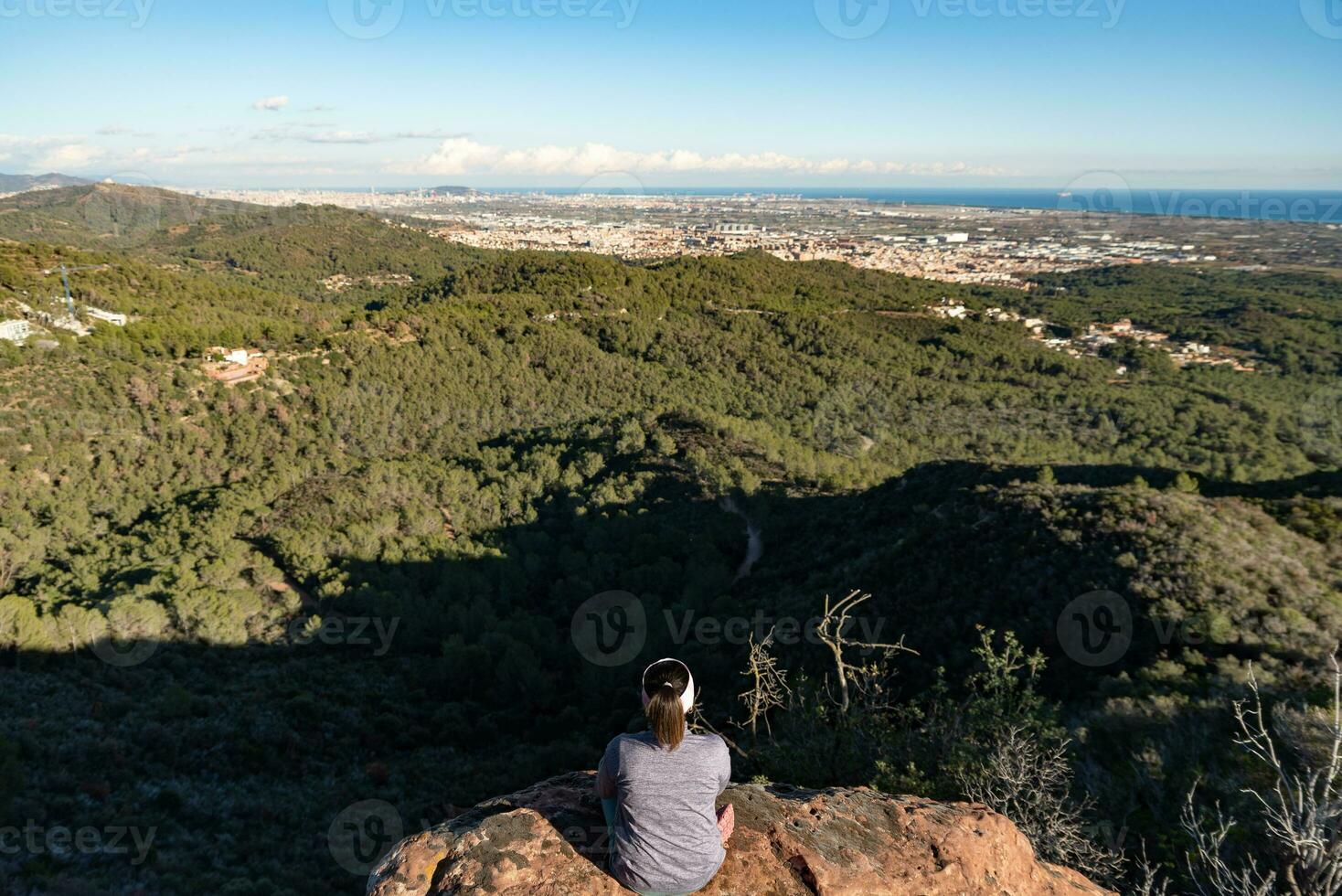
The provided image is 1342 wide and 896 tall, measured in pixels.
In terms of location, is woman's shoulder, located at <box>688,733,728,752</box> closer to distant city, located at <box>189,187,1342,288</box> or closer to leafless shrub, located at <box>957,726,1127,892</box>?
leafless shrub, located at <box>957,726,1127,892</box>

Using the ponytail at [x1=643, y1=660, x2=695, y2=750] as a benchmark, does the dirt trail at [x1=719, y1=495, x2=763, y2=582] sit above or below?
below

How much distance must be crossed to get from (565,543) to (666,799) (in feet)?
77.6

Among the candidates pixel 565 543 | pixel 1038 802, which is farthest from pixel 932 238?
pixel 1038 802

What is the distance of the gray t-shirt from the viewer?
3.22 metres

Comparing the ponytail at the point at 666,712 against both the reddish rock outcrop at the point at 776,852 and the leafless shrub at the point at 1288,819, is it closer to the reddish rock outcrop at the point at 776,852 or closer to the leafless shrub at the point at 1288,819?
the reddish rock outcrop at the point at 776,852

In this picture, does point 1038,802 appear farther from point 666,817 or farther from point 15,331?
point 15,331

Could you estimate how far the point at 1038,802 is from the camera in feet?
17.7

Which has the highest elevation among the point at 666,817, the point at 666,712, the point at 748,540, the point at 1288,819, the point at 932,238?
the point at 932,238

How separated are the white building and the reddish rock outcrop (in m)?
Result: 37.1

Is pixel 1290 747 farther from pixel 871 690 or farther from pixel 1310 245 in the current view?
pixel 1310 245

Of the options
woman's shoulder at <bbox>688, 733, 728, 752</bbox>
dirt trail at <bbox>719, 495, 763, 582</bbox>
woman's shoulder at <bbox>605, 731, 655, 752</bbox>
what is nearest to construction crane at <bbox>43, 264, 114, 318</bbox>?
dirt trail at <bbox>719, 495, 763, 582</bbox>

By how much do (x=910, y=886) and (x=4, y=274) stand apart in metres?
46.2

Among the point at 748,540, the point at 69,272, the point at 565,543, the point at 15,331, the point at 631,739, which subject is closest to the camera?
the point at 631,739

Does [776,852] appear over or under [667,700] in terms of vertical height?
under
